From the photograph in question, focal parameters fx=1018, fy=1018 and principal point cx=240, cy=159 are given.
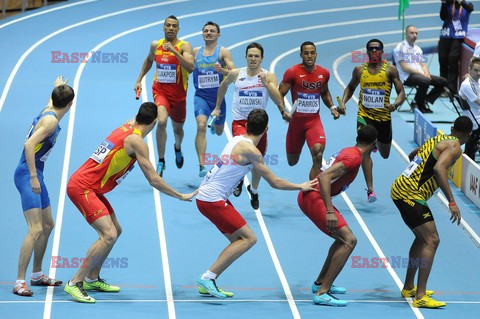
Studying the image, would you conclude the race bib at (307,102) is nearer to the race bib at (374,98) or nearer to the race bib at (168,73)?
the race bib at (374,98)

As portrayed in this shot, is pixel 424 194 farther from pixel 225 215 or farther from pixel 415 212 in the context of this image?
pixel 225 215

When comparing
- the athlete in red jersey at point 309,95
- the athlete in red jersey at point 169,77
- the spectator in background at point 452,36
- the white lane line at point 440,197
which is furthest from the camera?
the spectator in background at point 452,36

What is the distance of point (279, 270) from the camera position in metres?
10.5

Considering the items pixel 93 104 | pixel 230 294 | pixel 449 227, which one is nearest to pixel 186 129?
pixel 93 104

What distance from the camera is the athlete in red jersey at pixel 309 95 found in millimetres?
12344

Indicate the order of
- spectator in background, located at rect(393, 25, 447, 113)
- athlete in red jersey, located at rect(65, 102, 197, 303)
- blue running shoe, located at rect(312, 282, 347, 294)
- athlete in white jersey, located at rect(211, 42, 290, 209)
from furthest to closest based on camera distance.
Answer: spectator in background, located at rect(393, 25, 447, 113) → athlete in white jersey, located at rect(211, 42, 290, 209) → blue running shoe, located at rect(312, 282, 347, 294) → athlete in red jersey, located at rect(65, 102, 197, 303)

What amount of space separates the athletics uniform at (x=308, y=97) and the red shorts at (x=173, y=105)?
5.82 ft

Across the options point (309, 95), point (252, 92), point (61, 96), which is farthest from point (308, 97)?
point (61, 96)

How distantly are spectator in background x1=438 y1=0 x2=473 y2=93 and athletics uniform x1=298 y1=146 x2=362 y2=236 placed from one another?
31.1ft

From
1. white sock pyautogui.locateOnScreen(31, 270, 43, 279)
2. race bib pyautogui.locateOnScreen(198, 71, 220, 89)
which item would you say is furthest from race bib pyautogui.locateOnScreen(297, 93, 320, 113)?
white sock pyautogui.locateOnScreen(31, 270, 43, 279)

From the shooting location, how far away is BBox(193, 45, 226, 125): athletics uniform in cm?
1350

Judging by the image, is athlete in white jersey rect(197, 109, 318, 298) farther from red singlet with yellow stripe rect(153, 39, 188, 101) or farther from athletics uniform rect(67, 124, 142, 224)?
red singlet with yellow stripe rect(153, 39, 188, 101)

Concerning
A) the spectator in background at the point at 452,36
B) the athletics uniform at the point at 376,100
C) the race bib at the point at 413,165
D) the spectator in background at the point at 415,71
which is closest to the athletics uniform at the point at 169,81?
the athletics uniform at the point at 376,100

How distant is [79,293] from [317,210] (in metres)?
2.33
